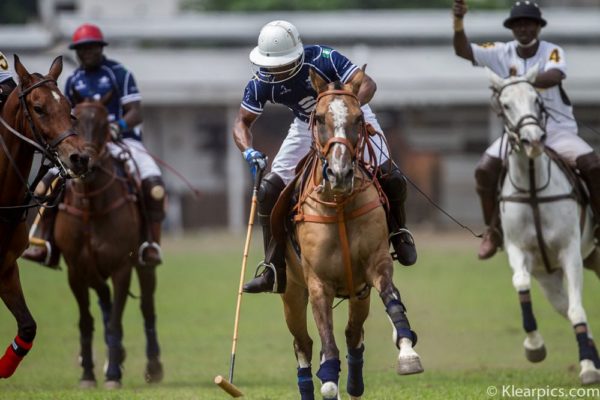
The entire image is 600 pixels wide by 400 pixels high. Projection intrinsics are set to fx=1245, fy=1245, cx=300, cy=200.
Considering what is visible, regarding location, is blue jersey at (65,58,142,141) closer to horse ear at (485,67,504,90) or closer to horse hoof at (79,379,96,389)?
horse hoof at (79,379,96,389)

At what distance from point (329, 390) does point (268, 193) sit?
1816 mm

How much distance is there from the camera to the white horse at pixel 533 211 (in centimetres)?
1105

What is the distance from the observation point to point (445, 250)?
99.1ft

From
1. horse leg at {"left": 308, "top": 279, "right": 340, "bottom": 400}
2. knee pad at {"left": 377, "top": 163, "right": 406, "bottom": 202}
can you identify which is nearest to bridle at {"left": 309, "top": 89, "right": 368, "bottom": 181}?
knee pad at {"left": 377, "top": 163, "right": 406, "bottom": 202}

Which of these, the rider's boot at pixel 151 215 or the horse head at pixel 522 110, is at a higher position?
the horse head at pixel 522 110

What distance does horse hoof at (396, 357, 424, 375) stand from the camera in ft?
27.0

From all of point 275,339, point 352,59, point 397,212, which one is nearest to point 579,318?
point 397,212

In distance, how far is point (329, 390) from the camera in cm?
863

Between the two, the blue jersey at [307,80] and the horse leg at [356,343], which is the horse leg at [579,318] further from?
the blue jersey at [307,80]

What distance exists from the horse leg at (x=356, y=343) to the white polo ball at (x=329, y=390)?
42.9 inches

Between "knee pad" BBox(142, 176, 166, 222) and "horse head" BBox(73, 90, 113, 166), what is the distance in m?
0.84

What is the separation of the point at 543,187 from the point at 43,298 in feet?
39.7

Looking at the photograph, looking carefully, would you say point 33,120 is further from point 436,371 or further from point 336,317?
point 336,317

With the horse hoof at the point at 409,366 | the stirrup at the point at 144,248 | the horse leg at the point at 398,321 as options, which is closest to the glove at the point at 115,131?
the stirrup at the point at 144,248
